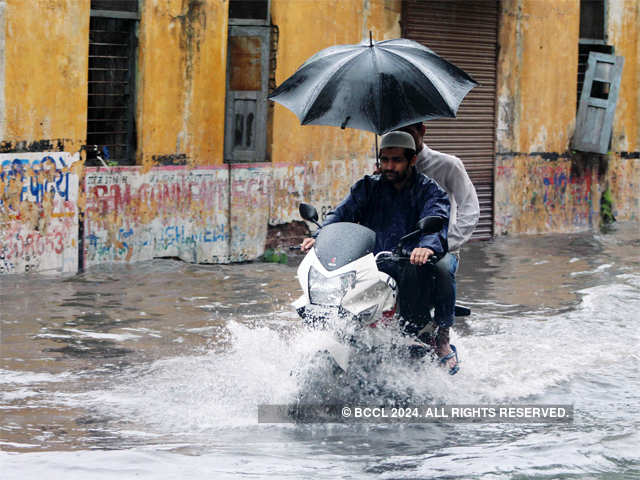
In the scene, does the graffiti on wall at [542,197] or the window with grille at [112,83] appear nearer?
the window with grille at [112,83]

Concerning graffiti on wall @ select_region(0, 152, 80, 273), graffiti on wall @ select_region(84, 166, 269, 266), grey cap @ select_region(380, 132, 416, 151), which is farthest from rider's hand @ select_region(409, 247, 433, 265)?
graffiti on wall @ select_region(84, 166, 269, 266)

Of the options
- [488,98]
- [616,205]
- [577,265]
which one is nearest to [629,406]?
[577,265]

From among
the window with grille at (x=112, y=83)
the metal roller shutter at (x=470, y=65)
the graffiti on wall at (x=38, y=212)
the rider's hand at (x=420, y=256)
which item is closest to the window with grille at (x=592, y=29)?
the metal roller shutter at (x=470, y=65)

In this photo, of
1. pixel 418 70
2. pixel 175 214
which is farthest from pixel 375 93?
pixel 175 214

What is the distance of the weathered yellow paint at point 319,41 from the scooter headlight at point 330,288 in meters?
7.24

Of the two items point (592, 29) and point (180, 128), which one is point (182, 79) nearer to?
point (180, 128)

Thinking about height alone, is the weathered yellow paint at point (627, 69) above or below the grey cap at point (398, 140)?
above

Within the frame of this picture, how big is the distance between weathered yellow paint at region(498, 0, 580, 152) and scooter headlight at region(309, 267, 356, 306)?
33.8 feet

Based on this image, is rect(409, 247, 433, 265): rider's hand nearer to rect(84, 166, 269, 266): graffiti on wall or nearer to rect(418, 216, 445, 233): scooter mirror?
rect(418, 216, 445, 233): scooter mirror

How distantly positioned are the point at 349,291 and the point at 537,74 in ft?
36.1

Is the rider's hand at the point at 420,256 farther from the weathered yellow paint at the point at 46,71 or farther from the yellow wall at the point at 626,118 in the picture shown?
the yellow wall at the point at 626,118

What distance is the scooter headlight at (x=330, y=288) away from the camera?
5.80 m

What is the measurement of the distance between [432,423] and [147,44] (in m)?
6.75

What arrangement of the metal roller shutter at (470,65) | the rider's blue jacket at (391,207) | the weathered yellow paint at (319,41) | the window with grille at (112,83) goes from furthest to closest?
1. the metal roller shutter at (470,65)
2. the weathered yellow paint at (319,41)
3. the window with grille at (112,83)
4. the rider's blue jacket at (391,207)
